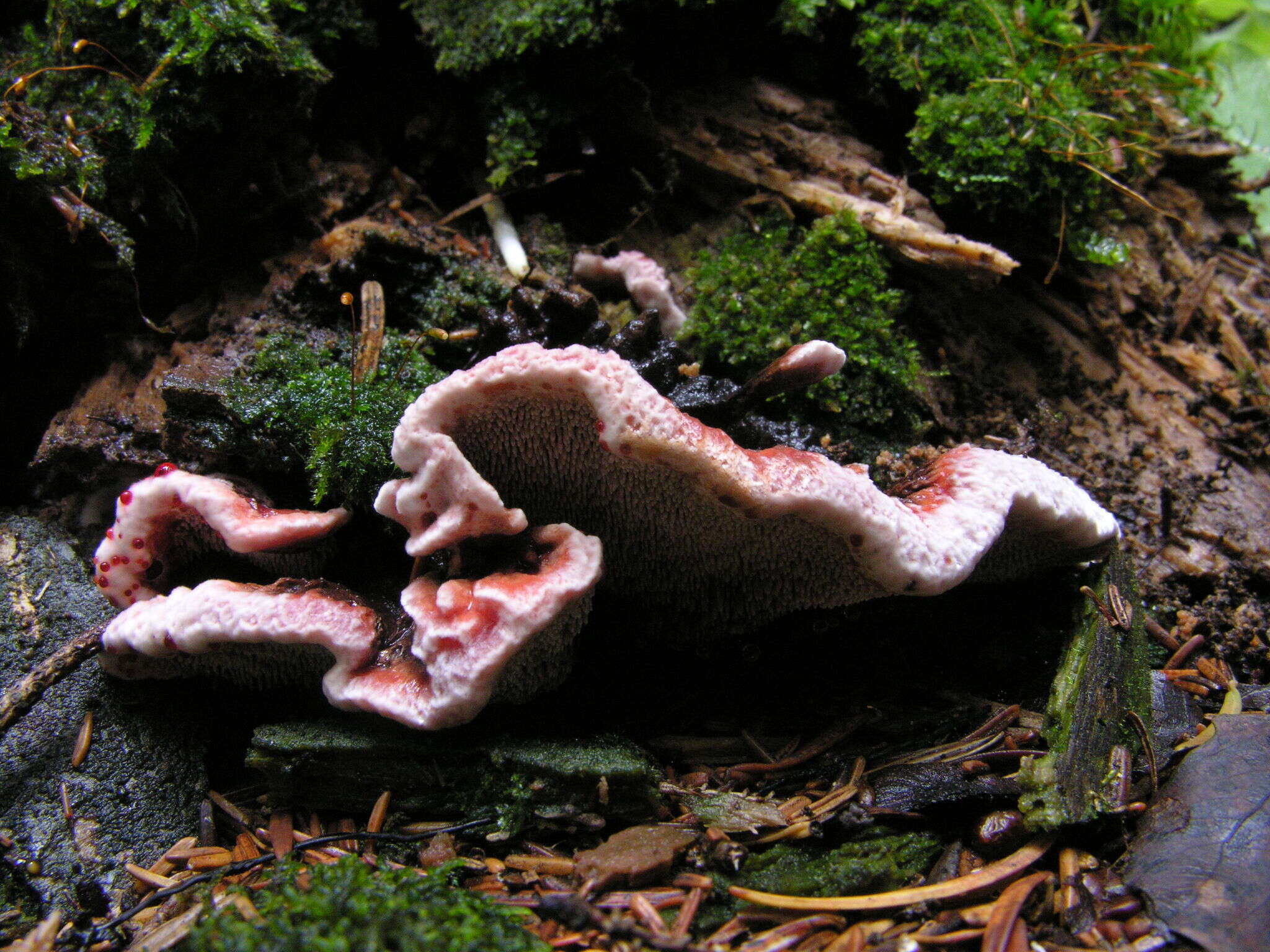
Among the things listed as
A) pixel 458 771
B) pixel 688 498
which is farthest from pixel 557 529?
pixel 458 771

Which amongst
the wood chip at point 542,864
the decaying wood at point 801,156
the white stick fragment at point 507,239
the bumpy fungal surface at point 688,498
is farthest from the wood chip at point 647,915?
the decaying wood at point 801,156

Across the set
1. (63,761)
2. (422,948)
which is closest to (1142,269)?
(422,948)

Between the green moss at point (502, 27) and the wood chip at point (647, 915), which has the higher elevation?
the green moss at point (502, 27)

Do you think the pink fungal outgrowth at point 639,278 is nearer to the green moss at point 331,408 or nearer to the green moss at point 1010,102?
the green moss at point 331,408

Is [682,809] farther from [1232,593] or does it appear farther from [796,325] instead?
[1232,593]

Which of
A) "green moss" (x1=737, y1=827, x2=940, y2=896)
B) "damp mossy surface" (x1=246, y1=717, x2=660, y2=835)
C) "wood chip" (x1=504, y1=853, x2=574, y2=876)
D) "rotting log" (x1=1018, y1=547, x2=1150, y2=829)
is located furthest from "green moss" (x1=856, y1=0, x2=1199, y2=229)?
"wood chip" (x1=504, y1=853, x2=574, y2=876)

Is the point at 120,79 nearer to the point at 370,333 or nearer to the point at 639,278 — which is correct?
the point at 370,333
